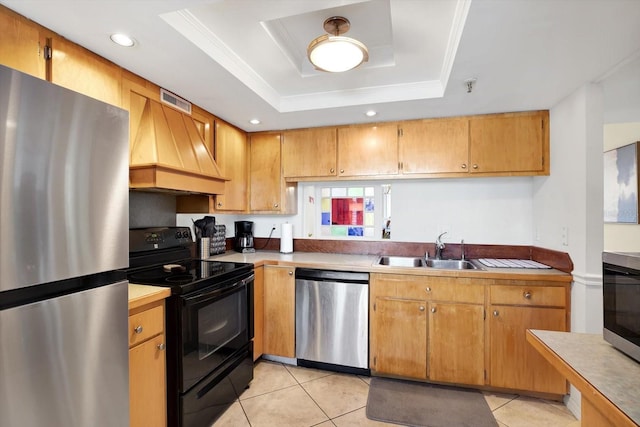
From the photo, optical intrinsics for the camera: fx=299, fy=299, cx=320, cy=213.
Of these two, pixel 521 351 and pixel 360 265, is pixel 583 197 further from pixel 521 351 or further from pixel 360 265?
pixel 360 265

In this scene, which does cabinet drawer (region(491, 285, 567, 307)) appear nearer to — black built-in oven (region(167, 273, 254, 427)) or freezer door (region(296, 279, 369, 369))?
freezer door (region(296, 279, 369, 369))

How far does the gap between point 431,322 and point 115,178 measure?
2.25 meters

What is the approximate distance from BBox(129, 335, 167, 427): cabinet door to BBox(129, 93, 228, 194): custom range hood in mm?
924

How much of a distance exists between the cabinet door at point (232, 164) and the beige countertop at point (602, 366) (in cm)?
240

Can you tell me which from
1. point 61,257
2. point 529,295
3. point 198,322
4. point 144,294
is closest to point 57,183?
point 61,257

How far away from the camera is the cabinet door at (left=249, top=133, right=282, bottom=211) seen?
3053mm

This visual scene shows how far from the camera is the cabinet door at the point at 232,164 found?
269cm

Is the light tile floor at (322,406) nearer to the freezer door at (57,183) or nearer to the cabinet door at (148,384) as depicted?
the cabinet door at (148,384)

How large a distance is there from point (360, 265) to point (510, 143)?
1.60m

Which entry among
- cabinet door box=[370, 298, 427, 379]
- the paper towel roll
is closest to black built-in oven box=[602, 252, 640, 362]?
cabinet door box=[370, 298, 427, 379]

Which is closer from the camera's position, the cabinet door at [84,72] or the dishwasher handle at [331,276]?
the cabinet door at [84,72]

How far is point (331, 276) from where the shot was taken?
2520 mm

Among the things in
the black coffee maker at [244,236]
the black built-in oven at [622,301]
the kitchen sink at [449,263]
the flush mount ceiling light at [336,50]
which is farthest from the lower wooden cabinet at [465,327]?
the flush mount ceiling light at [336,50]

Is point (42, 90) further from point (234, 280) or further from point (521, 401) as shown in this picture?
point (521, 401)
